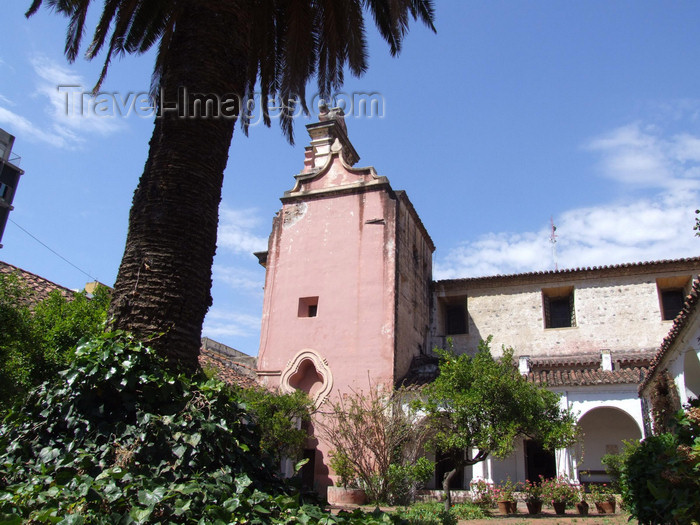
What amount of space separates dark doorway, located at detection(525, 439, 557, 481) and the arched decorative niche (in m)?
7.06

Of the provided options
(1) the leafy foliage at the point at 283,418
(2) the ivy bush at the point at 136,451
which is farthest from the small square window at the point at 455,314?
(2) the ivy bush at the point at 136,451

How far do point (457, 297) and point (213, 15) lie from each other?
17086 millimetres

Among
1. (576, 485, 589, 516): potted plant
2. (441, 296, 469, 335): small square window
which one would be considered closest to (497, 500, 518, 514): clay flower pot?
(576, 485, 589, 516): potted plant

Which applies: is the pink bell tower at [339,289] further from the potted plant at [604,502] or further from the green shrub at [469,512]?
the potted plant at [604,502]

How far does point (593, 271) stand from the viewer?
19.7 metres

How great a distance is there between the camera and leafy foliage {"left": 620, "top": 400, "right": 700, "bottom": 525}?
5.95 m

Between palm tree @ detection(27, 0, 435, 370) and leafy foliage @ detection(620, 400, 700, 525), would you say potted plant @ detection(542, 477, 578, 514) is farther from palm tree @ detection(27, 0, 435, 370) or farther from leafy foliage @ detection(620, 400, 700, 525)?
palm tree @ detection(27, 0, 435, 370)

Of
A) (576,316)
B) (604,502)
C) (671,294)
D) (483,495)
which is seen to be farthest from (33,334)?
(671,294)

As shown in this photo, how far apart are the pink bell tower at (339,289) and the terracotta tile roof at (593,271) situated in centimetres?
215

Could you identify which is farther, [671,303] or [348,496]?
[671,303]

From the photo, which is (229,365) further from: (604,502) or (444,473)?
(604,502)

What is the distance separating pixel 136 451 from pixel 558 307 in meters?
18.9

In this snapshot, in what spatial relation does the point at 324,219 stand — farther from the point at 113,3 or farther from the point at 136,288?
Result: the point at 136,288

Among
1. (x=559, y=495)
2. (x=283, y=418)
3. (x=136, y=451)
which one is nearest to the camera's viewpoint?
(x=136, y=451)
